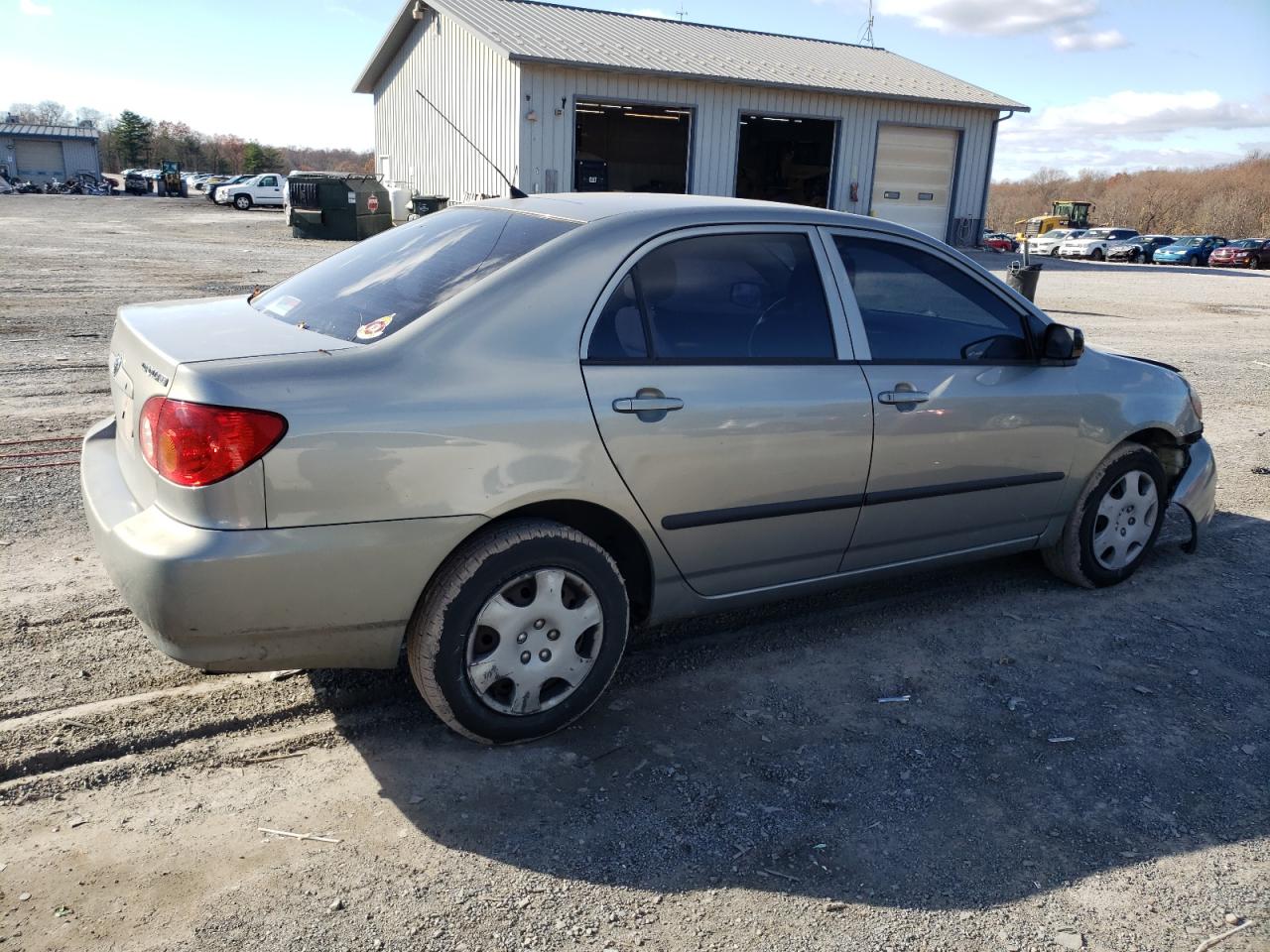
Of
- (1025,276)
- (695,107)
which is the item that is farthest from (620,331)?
(695,107)

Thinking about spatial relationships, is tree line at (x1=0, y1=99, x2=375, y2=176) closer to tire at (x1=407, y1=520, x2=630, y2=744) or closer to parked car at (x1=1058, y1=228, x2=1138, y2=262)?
parked car at (x1=1058, y1=228, x2=1138, y2=262)

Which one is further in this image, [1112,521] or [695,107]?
[695,107]

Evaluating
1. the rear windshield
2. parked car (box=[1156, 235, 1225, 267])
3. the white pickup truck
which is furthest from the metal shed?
the rear windshield

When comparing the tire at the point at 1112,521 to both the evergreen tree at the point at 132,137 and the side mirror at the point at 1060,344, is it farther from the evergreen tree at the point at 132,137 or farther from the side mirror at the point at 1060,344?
the evergreen tree at the point at 132,137

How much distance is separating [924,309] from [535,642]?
2.10 meters

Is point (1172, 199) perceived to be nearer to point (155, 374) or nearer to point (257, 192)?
point (257, 192)

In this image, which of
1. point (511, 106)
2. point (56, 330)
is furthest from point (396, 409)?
point (511, 106)

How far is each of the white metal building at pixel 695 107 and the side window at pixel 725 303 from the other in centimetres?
1924

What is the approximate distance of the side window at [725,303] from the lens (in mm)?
3348

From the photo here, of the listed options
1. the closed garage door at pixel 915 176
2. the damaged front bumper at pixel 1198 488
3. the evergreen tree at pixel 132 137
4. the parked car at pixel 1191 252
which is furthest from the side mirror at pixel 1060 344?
the evergreen tree at pixel 132 137

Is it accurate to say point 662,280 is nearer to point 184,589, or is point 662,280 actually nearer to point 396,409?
point 396,409

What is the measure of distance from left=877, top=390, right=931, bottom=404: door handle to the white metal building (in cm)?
1933

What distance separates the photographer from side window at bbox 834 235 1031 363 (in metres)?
3.90

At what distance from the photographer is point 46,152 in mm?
78250
